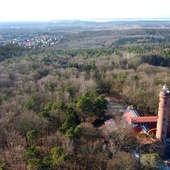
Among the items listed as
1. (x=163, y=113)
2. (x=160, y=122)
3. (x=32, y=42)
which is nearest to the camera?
(x=163, y=113)

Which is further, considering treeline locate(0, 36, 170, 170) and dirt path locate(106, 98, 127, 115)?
dirt path locate(106, 98, 127, 115)

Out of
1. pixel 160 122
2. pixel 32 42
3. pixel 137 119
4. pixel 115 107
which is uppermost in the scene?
pixel 32 42

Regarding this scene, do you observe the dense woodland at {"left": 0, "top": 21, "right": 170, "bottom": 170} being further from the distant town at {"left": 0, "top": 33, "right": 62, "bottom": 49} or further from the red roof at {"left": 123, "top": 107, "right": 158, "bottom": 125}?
the distant town at {"left": 0, "top": 33, "right": 62, "bottom": 49}

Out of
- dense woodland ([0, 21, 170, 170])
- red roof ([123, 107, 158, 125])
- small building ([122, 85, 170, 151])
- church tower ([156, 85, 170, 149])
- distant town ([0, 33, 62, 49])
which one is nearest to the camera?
dense woodland ([0, 21, 170, 170])

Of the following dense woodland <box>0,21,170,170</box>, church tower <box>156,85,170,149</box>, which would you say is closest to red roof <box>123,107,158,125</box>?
dense woodland <box>0,21,170,170</box>

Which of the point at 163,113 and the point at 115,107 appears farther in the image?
the point at 115,107

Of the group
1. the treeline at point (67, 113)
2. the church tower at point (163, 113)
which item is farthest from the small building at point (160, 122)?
the treeline at point (67, 113)

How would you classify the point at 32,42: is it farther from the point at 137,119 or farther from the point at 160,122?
the point at 160,122

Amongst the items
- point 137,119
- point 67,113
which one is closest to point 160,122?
point 137,119

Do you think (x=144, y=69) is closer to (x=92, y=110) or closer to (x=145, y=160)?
(x=92, y=110)

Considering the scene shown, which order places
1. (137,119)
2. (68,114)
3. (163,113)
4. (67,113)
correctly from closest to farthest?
(163,113), (68,114), (67,113), (137,119)
